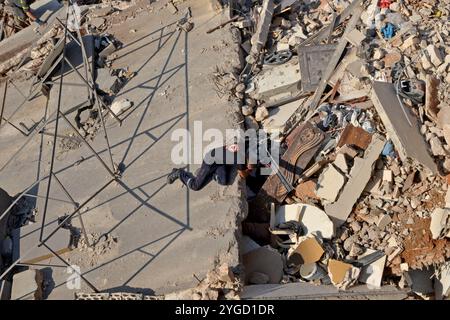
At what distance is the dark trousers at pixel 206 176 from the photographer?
1085 cm

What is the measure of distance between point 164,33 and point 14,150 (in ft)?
14.6

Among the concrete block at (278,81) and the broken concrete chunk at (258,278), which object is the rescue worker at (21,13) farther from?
the broken concrete chunk at (258,278)

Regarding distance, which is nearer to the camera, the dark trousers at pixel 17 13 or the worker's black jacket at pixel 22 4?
the worker's black jacket at pixel 22 4

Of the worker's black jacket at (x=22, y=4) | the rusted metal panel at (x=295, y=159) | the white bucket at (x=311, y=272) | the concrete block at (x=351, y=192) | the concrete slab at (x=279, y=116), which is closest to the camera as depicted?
the white bucket at (x=311, y=272)

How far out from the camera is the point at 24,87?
14.2m

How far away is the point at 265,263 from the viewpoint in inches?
409

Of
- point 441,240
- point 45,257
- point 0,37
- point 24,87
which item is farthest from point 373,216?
point 0,37

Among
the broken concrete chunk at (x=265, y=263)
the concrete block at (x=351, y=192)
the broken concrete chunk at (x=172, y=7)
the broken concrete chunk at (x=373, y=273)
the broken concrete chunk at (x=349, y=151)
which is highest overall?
the broken concrete chunk at (x=172, y=7)

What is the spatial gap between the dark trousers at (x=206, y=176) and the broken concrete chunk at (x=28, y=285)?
3241 mm

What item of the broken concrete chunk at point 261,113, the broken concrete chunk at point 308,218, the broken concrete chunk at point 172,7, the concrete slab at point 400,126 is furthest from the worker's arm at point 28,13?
the concrete slab at point 400,126

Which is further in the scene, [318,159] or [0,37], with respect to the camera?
[0,37]

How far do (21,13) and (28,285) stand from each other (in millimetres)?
8343

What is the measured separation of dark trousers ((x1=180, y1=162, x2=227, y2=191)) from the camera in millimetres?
10852

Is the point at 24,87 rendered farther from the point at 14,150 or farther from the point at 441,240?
the point at 441,240
